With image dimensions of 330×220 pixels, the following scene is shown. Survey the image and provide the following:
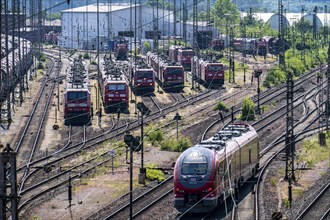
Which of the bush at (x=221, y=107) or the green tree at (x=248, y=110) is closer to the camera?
the green tree at (x=248, y=110)

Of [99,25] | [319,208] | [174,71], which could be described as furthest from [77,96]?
[99,25]

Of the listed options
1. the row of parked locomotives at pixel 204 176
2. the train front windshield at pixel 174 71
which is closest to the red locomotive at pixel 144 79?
the train front windshield at pixel 174 71

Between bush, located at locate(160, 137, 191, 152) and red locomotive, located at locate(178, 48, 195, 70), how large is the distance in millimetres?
36876

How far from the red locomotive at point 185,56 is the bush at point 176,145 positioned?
3688cm

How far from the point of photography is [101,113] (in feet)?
168

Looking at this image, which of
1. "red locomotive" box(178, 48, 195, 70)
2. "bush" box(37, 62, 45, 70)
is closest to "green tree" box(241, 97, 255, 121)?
"red locomotive" box(178, 48, 195, 70)

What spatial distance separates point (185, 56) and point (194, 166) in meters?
51.2

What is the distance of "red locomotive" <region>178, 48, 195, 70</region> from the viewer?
254 ft

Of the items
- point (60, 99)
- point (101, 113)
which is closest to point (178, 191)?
point (101, 113)

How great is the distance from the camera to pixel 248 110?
1973 inches

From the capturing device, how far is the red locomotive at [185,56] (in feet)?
254

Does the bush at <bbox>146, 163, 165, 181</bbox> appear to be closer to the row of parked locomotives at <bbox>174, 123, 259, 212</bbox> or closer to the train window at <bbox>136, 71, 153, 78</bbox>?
the row of parked locomotives at <bbox>174, 123, 259, 212</bbox>

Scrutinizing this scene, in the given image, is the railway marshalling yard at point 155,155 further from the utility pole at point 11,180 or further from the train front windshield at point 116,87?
the utility pole at point 11,180

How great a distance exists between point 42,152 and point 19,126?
24.9 ft
